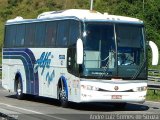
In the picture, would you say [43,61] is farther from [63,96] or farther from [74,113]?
Result: [74,113]

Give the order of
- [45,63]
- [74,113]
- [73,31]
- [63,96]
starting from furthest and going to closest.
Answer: [45,63] → [63,96] → [73,31] → [74,113]

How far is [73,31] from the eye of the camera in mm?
20219

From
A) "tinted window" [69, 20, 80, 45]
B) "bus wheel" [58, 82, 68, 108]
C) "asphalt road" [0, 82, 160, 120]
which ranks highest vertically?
"tinted window" [69, 20, 80, 45]

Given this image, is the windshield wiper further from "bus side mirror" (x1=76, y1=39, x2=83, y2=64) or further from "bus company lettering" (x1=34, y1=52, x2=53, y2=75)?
"bus company lettering" (x1=34, y1=52, x2=53, y2=75)

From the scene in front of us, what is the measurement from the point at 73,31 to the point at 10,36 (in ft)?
22.3

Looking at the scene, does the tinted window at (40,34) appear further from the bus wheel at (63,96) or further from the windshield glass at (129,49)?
the windshield glass at (129,49)

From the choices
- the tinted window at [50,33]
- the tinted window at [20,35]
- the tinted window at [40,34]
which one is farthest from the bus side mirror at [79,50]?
the tinted window at [20,35]

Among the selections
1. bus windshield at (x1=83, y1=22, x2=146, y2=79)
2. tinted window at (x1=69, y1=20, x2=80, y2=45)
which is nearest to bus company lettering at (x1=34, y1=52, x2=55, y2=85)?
tinted window at (x1=69, y1=20, x2=80, y2=45)

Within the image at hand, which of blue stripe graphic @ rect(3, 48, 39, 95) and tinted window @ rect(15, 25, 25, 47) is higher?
tinted window @ rect(15, 25, 25, 47)

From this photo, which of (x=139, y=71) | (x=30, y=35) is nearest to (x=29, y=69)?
(x=30, y=35)

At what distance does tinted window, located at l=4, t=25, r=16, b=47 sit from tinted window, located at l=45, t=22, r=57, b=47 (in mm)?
3664

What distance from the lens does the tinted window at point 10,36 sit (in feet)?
85.6

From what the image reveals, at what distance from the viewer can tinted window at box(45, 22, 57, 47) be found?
2196 cm

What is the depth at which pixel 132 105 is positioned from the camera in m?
23.1
